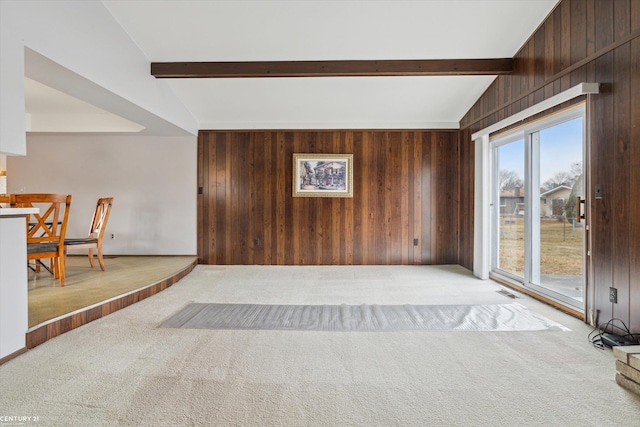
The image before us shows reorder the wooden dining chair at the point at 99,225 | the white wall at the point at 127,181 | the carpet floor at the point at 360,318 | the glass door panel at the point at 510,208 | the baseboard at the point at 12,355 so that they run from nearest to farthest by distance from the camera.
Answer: the baseboard at the point at 12,355 < the carpet floor at the point at 360,318 < the glass door panel at the point at 510,208 < the wooden dining chair at the point at 99,225 < the white wall at the point at 127,181

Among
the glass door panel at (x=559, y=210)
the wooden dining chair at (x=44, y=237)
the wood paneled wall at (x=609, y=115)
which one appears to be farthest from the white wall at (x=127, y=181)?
the wood paneled wall at (x=609, y=115)

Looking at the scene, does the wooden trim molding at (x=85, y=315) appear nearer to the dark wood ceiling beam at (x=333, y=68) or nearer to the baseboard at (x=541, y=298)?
the dark wood ceiling beam at (x=333, y=68)

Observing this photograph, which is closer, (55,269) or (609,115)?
(609,115)

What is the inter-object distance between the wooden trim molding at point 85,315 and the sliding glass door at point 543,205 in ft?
14.1

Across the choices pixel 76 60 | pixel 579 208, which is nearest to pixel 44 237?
pixel 76 60

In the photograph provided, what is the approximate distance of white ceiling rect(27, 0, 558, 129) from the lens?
10.5 ft

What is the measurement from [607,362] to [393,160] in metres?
3.89

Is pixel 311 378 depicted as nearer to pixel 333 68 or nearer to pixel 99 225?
pixel 333 68

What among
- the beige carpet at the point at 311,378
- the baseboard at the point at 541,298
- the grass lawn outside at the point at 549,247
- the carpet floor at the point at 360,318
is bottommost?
the beige carpet at the point at 311,378

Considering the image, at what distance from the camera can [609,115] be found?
2.63m

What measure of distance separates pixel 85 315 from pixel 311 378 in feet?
7.08

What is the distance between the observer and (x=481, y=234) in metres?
4.64

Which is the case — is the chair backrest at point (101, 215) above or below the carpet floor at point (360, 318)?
above

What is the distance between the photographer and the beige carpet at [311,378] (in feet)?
5.40
